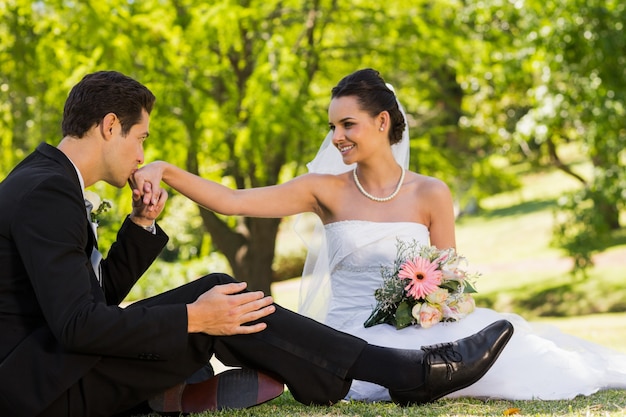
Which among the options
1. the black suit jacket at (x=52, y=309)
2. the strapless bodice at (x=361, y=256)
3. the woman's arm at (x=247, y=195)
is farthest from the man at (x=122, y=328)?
the strapless bodice at (x=361, y=256)

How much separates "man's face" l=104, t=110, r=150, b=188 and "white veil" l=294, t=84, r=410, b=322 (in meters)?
2.08

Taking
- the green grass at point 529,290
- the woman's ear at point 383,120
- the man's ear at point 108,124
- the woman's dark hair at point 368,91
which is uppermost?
the woman's dark hair at point 368,91

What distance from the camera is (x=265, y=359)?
12.2 ft

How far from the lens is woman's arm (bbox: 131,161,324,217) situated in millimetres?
4914

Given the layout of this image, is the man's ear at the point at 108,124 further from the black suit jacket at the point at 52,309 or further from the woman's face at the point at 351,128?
the woman's face at the point at 351,128

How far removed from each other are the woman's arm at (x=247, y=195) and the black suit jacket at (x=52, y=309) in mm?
1246

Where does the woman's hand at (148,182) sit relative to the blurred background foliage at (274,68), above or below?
below

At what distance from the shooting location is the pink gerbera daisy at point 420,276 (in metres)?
4.45

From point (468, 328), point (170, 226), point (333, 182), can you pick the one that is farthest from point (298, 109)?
point (170, 226)

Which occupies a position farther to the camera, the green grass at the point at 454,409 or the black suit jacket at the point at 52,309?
the green grass at the point at 454,409

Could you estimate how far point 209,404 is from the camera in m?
3.86

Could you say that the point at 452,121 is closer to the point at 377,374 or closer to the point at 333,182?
the point at 333,182

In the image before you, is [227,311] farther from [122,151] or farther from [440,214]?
[440,214]

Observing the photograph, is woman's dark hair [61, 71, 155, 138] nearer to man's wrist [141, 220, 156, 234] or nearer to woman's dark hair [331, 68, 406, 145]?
man's wrist [141, 220, 156, 234]
